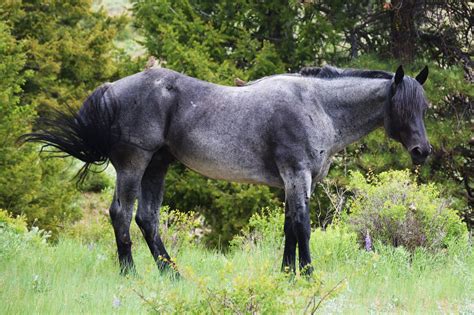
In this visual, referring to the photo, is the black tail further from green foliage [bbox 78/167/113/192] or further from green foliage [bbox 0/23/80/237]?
green foliage [bbox 78/167/113/192]

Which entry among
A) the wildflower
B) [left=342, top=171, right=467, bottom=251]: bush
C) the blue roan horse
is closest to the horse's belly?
the blue roan horse

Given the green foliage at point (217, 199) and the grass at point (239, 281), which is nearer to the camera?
the grass at point (239, 281)

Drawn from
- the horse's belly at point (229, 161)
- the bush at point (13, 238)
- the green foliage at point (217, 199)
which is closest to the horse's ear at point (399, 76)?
the horse's belly at point (229, 161)

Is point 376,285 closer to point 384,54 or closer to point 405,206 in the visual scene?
point 405,206

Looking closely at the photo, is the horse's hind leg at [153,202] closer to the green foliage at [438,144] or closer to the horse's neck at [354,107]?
the horse's neck at [354,107]

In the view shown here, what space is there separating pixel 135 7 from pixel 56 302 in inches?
411

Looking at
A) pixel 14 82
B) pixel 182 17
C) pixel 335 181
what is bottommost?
pixel 335 181

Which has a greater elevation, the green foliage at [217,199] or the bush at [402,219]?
the bush at [402,219]

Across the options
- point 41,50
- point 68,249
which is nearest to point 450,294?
point 68,249

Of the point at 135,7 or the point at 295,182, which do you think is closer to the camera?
the point at 295,182

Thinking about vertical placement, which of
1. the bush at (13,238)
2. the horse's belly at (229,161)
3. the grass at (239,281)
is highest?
the horse's belly at (229,161)

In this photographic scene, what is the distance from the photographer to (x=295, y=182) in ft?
22.7

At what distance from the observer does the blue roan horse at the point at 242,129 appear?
702 centimetres

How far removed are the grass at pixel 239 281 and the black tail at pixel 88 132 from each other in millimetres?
1148
